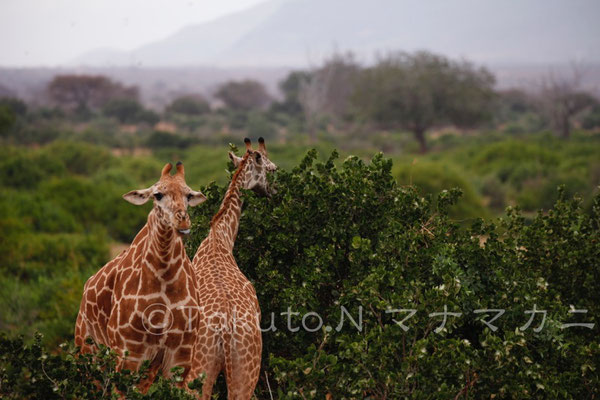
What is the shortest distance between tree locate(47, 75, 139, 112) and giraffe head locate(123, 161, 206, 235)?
6438cm

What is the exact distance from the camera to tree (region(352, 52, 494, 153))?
44375mm

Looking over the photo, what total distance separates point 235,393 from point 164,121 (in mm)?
55094

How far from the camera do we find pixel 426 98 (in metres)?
43.9

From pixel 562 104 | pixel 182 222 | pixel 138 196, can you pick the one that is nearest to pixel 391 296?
pixel 182 222

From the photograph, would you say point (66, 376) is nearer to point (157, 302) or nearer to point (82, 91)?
point (157, 302)

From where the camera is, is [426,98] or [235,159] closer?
[235,159]

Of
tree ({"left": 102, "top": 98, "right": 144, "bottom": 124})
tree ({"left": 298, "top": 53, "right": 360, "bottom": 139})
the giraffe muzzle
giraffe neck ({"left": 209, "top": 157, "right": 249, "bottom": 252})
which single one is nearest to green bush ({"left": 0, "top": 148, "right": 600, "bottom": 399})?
giraffe neck ({"left": 209, "top": 157, "right": 249, "bottom": 252})

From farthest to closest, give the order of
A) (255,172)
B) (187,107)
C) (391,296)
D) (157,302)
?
(187,107), (255,172), (391,296), (157,302)

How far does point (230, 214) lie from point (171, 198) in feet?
5.19

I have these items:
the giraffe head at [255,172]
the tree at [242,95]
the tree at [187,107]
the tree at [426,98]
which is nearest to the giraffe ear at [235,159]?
the giraffe head at [255,172]

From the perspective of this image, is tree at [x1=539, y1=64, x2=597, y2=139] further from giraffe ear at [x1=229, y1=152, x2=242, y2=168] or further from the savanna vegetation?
giraffe ear at [x1=229, y1=152, x2=242, y2=168]

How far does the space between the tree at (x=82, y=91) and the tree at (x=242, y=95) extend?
433 inches

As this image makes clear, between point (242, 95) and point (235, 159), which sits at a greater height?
point (235, 159)

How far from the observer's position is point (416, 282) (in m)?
4.48
